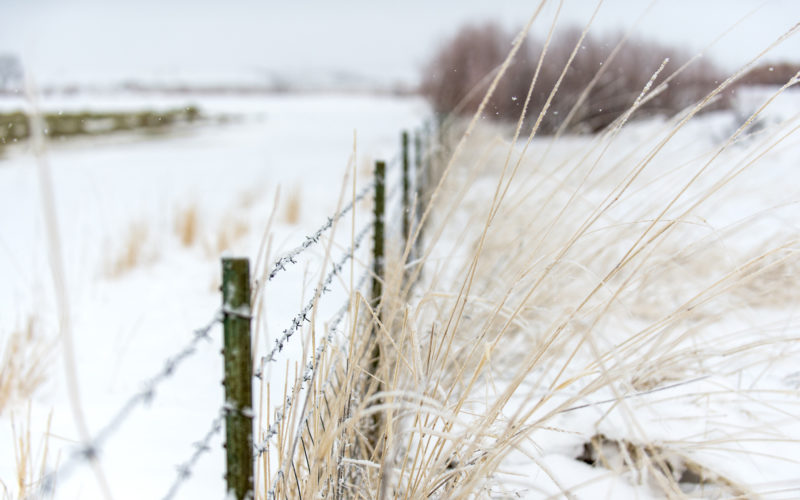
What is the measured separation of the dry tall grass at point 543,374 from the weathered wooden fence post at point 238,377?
0.11 meters

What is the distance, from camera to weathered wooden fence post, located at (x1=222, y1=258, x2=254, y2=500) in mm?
696

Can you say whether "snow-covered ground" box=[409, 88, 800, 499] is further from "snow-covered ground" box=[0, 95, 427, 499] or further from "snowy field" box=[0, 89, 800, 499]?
"snow-covered ground" box=[0, 95, 427, 499]

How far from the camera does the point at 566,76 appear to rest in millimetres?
8516

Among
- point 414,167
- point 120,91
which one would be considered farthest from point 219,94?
point 414,167

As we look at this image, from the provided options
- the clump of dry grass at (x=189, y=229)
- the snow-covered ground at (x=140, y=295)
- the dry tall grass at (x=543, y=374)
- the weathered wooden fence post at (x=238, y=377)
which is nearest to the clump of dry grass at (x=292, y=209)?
the snow-covered ground at (x=140, y=295)

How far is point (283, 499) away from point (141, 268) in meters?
3.11

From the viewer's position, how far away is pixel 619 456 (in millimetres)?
1388

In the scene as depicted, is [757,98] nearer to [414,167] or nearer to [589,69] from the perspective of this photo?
[414,167]

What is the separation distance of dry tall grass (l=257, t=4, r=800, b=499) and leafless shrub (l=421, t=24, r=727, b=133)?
8.05 ft

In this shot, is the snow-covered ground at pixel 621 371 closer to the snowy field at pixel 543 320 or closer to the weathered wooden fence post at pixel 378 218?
the snowy field at pixel 543 320

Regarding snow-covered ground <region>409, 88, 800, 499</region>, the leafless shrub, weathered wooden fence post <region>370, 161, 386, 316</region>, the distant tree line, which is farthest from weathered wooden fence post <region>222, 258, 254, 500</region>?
the leafless shrub

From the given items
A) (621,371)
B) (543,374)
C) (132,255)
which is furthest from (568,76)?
(543,374)

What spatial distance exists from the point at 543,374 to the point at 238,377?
40cm

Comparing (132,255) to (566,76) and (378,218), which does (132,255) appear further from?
(566,76)
